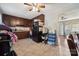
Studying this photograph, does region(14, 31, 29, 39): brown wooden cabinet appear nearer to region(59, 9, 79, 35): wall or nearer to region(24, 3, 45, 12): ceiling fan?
region(24, 3, 45, 12): ceiling fan

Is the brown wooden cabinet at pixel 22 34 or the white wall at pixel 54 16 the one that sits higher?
the white wall at pixel 54 16

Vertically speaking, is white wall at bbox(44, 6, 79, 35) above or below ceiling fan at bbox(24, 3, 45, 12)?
below

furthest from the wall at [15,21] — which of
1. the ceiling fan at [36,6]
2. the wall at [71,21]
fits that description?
the wall at [71,21]

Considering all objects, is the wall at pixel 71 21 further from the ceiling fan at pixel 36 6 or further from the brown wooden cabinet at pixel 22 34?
the brown wooden cabinet at pixel 22 34

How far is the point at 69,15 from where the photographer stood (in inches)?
79.3

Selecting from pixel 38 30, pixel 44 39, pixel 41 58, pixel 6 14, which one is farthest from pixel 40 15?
pixel 41 58

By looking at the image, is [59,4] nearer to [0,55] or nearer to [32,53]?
[32,53]

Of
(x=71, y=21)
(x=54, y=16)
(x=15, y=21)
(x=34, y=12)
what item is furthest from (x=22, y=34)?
(x=71, y=21)

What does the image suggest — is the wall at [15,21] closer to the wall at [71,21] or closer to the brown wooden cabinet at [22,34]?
the brown wooden cabinet at [22,34]

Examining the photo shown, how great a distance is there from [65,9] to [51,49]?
65 cm

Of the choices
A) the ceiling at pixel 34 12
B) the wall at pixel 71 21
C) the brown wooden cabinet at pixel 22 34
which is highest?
the ceiling at pixel 34 12

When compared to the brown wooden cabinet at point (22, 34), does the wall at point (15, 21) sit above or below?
above

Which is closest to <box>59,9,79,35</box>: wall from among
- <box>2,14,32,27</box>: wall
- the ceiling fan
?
the ceiling fan

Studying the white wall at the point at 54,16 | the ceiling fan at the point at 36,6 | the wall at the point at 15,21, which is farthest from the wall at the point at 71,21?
the wall at the point at 15,21
